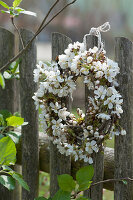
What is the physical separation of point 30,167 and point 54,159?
0.76 ft

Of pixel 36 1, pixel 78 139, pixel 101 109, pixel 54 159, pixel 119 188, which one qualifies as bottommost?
pixel 119 188

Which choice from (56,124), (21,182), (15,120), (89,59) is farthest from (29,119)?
(89,59)

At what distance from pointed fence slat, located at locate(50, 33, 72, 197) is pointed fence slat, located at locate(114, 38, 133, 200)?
0.29m

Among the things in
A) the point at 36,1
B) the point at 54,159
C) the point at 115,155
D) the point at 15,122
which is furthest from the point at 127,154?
the point at 36,1

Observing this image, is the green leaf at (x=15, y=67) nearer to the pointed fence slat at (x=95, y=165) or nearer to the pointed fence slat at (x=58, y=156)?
the pointed fence slat at (x=58, y=156)

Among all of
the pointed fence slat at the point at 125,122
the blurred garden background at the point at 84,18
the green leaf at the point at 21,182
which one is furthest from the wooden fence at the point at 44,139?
the blurred garden background at the point at 84,18

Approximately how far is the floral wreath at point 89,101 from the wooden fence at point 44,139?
0.07m

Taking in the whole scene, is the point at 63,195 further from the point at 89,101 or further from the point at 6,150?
the point at 89,101

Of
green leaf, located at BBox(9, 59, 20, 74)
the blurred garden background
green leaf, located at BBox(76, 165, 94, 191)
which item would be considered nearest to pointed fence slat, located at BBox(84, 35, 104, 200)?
green leaf, located at BBox(76, 165, 94, 191)

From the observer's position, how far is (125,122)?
1.44m

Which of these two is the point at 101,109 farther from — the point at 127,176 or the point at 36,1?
the point at 36,1

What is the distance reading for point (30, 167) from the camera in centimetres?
184

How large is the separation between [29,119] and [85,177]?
58 cm

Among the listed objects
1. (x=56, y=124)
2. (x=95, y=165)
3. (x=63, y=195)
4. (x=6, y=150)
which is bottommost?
(x=63, y=195)
